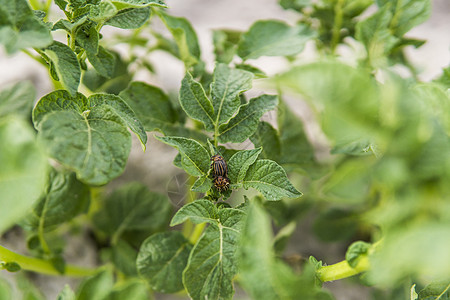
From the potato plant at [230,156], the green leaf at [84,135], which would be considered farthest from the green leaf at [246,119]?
the green leaf at [84,135]

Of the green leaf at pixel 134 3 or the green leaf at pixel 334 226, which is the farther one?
the green leaf at pixel 334 226

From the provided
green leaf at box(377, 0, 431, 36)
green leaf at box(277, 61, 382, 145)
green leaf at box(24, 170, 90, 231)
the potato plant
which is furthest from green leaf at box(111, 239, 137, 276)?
green leaf at box(377, 0, 431, 36)

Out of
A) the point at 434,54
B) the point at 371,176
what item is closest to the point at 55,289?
the point at 371,176

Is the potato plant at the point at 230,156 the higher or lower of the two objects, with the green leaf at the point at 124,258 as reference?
higher

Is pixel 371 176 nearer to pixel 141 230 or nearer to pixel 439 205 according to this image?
pixel 439 205

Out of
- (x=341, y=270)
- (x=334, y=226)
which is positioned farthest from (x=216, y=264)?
(x=334, y=226)

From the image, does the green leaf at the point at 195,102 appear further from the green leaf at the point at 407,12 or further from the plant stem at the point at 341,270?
the green leaf at the point at 407,12
